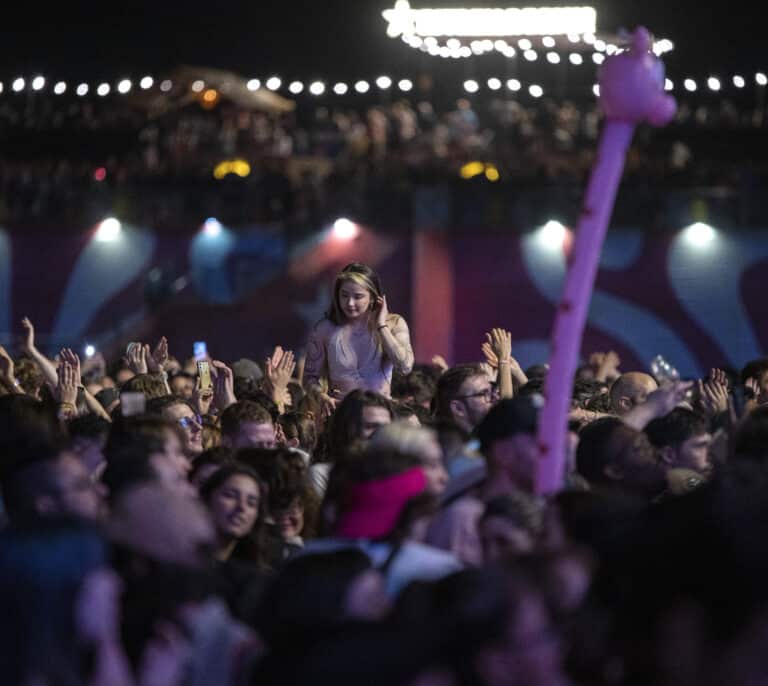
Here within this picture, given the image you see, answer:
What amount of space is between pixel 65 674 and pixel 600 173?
2547 mm

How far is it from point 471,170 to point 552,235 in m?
1.69

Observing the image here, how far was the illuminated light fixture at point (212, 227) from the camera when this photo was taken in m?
29.5

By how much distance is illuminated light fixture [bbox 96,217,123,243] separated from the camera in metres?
30.0

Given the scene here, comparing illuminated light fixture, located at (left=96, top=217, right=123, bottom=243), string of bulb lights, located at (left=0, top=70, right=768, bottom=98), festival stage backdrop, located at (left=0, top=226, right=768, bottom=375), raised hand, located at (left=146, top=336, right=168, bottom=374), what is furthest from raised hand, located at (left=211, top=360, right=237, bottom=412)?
string of bulb lights, located at (left=0, top=70, right=768, bottom=98)

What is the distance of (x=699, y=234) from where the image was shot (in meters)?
28.5

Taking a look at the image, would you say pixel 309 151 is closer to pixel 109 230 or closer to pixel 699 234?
pixel 109 230

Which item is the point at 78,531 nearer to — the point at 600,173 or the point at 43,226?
the point at 600,173

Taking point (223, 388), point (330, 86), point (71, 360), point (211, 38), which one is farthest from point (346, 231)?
point (223, 388)

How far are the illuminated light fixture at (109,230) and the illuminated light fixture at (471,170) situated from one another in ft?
18.3

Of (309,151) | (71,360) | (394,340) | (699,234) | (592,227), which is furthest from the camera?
(309,151)

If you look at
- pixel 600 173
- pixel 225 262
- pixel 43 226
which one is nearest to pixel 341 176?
pixel 225 262

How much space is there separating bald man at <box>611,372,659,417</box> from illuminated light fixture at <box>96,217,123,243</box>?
19063mm

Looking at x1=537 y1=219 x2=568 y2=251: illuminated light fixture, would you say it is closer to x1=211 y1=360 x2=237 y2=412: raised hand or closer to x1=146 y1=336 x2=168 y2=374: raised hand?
x1=146 y1=336 x2=168 y2=374: raised hand

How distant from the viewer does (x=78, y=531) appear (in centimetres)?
522
